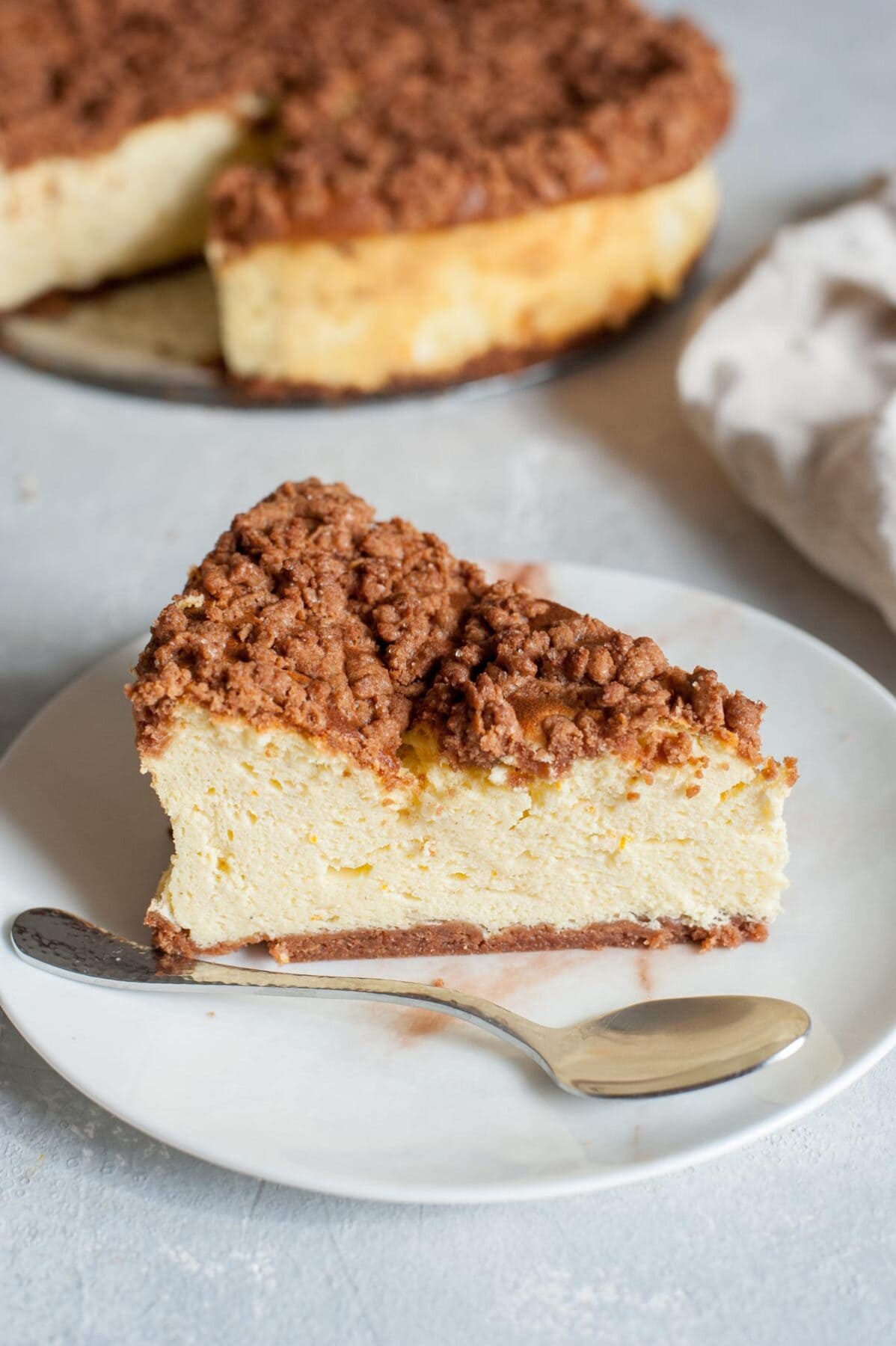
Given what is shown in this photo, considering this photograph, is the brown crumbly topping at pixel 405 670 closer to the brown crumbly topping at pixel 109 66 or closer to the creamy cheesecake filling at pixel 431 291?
the creamy cheesecake filling at pixel 431 291

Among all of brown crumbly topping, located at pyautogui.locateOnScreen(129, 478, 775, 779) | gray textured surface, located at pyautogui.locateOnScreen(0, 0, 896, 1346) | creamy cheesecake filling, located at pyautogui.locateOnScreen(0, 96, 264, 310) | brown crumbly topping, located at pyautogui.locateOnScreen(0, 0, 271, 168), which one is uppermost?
brown crumbly topping, located at pyautogui.locateOnScreen(0, 0, 271, 168)

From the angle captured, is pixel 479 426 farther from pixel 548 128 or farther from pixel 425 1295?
pixel 425 1295

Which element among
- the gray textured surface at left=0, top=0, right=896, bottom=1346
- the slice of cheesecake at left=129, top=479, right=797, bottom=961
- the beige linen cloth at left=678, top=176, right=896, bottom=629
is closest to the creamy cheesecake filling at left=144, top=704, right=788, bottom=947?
the slice of cheesecake at left=129, top=479, right=797, bottom=961

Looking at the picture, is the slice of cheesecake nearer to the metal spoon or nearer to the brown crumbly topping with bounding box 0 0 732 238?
the metal spoon

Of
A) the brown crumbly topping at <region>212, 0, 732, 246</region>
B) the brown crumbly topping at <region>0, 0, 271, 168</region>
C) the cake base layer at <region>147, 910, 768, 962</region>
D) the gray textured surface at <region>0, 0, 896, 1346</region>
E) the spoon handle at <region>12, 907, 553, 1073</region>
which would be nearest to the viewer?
the gray textured surface at <region>0, 0, 896, 1346</region>

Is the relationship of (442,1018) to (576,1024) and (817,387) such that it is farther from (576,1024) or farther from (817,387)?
(817,387)

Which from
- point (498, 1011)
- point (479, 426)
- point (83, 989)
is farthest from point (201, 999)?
point (479, 426)
